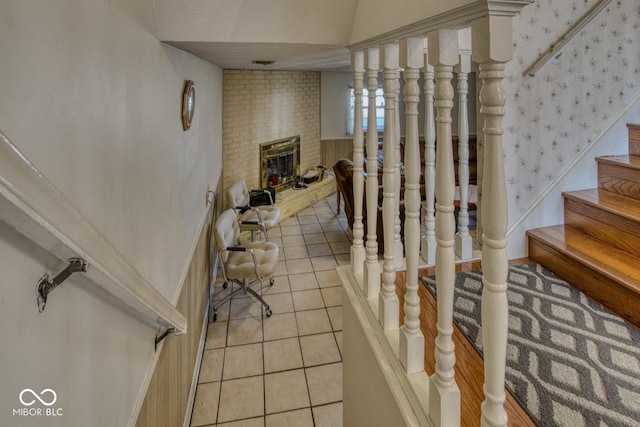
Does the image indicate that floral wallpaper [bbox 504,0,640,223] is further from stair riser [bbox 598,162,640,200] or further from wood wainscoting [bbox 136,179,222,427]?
wood wainscoting [bbox 136,179,222,427]

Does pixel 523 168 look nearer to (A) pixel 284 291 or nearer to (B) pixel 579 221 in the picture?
(B) pixel 579 221

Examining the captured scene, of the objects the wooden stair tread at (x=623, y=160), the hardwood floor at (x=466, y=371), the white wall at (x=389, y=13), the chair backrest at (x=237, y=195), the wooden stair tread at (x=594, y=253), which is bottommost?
the hardwood floor at (x=466, y=371)

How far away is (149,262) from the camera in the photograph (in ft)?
4.38

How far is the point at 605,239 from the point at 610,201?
0.62ft

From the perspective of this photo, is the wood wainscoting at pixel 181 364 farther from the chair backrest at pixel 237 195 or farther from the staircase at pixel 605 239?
the staircase at pixel 605 239

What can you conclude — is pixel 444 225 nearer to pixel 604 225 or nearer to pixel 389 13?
pixel 389 13

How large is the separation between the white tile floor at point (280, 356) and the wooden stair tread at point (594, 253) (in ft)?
5.16

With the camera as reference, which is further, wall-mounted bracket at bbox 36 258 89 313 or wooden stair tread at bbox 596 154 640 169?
wooden stair tread at bbox 596 154 640 169

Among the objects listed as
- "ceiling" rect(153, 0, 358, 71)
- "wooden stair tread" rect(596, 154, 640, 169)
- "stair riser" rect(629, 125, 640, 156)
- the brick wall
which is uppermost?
the brick wall

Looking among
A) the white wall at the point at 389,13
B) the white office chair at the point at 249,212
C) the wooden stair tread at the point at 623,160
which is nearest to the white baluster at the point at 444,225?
the white wall at the point at 389,13

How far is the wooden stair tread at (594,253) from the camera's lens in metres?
1.30

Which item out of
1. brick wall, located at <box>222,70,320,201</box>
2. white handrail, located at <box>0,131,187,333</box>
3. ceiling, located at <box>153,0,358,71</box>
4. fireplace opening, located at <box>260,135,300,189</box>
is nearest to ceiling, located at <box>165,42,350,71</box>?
ceiling, located at <box>153,0,358,71</box>

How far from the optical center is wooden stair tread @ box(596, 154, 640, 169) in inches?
65.0

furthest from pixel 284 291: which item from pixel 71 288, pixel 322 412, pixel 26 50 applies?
pixel 26 50
